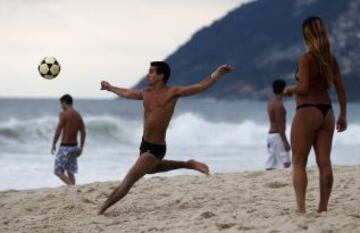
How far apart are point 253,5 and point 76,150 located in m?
180

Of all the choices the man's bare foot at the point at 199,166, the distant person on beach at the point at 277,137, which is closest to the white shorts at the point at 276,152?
the distant person on beach at the point at 277,137

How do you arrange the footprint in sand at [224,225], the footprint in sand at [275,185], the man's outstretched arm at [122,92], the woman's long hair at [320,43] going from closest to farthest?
1. the woman's long hair at [320,43]
2. the footprint in sand at [224,225]
3. the man's outstretched arm at [122,92]
4. the footprint in sand at [275,185]

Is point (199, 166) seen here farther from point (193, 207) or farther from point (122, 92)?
point (122, 92)

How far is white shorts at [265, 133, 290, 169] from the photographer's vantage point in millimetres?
11312

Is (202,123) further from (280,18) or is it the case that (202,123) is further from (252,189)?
(280,18)

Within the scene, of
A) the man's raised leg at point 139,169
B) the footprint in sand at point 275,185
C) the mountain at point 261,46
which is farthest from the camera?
the mountain at point 261,46

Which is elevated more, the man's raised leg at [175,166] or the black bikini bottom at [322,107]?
the black bikini bottom at [322,107]

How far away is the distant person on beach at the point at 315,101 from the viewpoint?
6.28 metres

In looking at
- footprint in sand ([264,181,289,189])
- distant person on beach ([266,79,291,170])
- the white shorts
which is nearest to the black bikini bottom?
footprint in sand ([264,181,289,189])

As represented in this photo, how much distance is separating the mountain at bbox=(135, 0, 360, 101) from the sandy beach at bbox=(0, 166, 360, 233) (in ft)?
412

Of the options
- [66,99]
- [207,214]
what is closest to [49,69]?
[66,99]

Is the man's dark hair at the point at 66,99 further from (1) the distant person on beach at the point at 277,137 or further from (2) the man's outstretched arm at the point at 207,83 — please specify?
(2) the man's outstretched arm at the point at 207,83

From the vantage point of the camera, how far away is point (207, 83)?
7.16m

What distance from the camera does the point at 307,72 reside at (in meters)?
6.27
